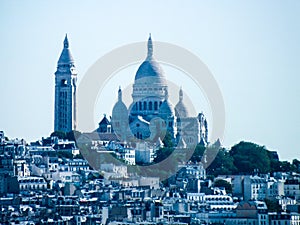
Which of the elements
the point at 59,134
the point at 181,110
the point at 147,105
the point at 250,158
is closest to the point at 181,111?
the point at 181,110

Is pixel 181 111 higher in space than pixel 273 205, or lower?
higher

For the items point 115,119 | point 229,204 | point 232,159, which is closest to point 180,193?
point 229,204

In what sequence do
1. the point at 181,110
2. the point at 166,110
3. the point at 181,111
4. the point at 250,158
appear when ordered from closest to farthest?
the point at 250,158 → the point at 181,110 → the point at 181,111 → the point at 166,110

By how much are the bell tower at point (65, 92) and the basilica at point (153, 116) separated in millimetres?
2710

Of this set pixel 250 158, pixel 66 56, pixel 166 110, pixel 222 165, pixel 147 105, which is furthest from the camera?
pixel 147 105

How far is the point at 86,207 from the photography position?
111000 mm

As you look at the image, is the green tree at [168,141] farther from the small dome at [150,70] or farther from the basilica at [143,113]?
the small dome at [150,70]

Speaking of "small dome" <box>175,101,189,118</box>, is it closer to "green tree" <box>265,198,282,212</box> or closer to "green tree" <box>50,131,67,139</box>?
"green tree" <box>50,131,67,139</box>

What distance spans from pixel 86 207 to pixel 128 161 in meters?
28.0

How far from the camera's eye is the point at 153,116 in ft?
524

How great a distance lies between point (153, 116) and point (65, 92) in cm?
646

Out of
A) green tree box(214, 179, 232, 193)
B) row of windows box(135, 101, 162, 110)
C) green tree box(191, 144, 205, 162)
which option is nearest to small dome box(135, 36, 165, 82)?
row of windows box(135, 101, 162, 110)

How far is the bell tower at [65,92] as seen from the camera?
156250 mm

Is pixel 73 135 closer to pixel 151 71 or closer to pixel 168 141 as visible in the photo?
pixel 168 141
